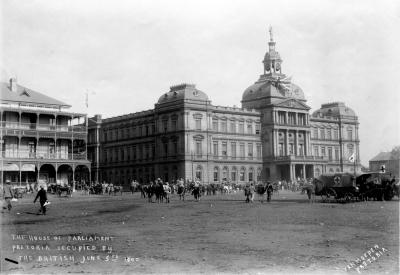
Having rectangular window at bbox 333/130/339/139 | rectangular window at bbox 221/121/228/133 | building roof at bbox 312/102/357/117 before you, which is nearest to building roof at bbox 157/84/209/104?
rectangular window at bbox 221/121/228/133

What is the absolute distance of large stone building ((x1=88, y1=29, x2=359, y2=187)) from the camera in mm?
74625

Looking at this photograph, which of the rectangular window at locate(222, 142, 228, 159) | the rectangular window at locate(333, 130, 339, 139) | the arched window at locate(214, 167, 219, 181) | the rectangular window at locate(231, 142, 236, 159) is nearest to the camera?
the arched window at locate(214, 167, 219, 181)

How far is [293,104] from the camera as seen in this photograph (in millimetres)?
84750

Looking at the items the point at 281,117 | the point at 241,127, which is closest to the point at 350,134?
the point at 281,117

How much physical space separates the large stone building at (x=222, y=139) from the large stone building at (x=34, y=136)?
18533 mm

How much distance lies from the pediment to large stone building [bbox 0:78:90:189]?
3549 centimetres

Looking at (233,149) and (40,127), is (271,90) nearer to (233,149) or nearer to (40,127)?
(233,149)

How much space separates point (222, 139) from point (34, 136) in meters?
32.3

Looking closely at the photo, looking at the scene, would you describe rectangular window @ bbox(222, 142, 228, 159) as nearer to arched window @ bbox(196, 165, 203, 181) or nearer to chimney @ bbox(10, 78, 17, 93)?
arched window @ bbox(196, 165, 203, 181)

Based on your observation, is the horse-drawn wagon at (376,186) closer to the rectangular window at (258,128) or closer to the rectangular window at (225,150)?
the rectangular window at (225,150)

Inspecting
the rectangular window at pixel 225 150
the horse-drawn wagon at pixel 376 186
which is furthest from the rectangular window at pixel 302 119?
the horse-drawn wagon at pixel 376 186

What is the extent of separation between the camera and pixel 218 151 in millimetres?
77812

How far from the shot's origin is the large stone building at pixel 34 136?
2053 inches

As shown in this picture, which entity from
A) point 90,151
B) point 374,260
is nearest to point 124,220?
point 374,260
